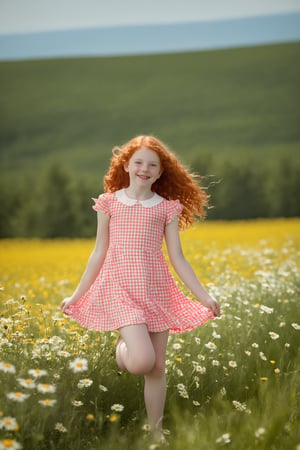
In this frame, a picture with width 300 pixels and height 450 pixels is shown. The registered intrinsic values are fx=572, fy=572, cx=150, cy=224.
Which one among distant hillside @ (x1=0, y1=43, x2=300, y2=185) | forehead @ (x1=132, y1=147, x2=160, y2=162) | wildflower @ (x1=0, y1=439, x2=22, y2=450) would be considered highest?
distant hillside @ (x1=0, y1=43, x2=300, y2=185)

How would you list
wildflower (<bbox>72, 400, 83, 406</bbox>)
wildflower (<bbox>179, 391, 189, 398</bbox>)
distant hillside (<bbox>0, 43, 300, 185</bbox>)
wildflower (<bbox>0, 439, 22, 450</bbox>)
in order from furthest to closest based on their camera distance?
distant hillside (<bbox>0, 43, 300, 185</bbox>), wildflower (<bbox>179, 391, 189, 398</bbox>), wildflower (<bbox>72, 400, 83, 406</bbox>), wildflower (<bbox>0, 439, 22, 450</bbox>)

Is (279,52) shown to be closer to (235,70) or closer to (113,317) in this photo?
(235,70)

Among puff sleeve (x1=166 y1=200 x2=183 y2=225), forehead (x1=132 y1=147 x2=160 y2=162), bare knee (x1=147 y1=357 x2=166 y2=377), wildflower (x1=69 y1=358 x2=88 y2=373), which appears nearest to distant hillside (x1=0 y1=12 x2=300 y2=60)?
forehead (x1=132 y1=147 x2=160 y2=162)

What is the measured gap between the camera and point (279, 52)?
2836 cm

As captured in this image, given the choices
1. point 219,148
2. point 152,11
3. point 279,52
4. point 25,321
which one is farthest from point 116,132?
point 25,321

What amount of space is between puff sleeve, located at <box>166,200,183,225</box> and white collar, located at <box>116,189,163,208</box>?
2.4 inches

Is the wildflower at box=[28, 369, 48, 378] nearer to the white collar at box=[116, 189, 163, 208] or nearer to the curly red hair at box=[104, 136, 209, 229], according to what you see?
the white collar at box=[116, 189, 163, 208]

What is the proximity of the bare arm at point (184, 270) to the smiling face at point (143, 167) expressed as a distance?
26 centimetres

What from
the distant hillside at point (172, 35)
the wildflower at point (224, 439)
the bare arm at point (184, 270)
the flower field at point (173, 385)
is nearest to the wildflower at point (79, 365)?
the flower field at point (173, 385)

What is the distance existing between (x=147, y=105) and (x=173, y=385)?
93.8 ft

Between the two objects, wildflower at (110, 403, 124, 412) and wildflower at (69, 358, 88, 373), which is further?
wildflower at (110, 403, 124, 412)

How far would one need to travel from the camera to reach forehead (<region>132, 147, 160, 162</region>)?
3.06 meters

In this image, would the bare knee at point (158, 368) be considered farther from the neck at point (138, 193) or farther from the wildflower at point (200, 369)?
the neck at point (138, 193)

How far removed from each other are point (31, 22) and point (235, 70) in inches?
788
